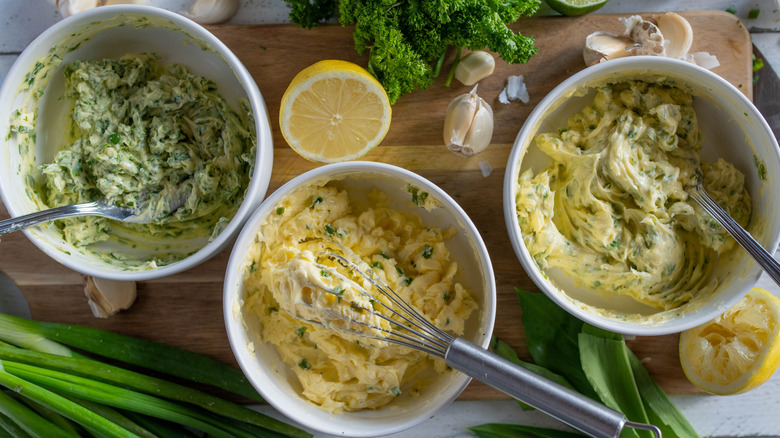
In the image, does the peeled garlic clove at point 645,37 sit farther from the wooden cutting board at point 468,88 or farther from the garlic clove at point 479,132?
the garlic clove at point 479,132

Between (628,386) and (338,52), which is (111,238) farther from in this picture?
(628,386)

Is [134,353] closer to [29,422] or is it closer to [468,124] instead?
[29,422]

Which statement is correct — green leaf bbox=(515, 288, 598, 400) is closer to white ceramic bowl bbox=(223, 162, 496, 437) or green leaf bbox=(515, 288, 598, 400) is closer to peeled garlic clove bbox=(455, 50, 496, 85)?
white ceramic bowl bbox=(223, 162, 496, 437)

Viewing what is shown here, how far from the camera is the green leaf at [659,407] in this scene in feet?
5.47

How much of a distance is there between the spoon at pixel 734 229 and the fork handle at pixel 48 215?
157cm

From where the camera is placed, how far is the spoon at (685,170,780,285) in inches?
57.2

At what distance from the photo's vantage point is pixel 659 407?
1.70 meters

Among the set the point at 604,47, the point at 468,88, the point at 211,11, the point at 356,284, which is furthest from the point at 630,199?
the point at 211,11

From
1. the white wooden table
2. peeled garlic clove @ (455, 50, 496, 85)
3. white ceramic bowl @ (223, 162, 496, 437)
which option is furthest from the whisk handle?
peeled garlic clove @ (455, 50, 496, 85)

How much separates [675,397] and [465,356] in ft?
2.82

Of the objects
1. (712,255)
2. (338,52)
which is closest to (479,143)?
(338,52)

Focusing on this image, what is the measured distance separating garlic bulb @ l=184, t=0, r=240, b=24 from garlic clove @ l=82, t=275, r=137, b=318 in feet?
2.57

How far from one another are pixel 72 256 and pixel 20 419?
0.48 metres

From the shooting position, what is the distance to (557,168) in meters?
1.64
